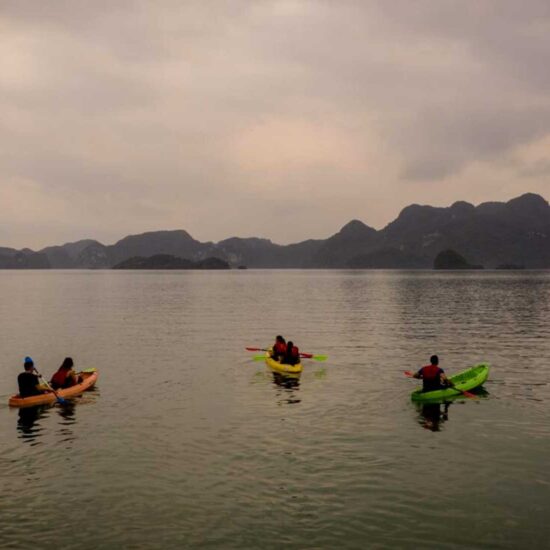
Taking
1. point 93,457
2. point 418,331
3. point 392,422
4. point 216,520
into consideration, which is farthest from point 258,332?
point 216,520

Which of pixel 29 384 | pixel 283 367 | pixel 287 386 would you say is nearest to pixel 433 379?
pixel 287 386

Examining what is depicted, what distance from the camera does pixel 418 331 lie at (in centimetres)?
6206

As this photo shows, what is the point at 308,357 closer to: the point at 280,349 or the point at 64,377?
the point at 280,349

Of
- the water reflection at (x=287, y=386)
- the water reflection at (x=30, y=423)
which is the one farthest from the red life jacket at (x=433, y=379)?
the water reflection at (x=30, y=423)

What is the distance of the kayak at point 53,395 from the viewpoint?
95.3ft

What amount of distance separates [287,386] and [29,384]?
47.0 ft

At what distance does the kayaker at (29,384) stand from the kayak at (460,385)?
63.2ft

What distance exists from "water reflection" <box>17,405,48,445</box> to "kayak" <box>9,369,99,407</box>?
0.30 meters

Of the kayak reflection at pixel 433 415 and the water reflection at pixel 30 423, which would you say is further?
the kayak reflection at pixel 433 415

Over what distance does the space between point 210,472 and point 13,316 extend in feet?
244

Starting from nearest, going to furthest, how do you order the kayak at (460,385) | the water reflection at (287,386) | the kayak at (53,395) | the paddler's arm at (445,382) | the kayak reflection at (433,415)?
the kayak reflection at (433,415), the kayak at (53,395), the kayak at (460,385), the paddler's arm at (445,382), the water reflection at (287,386)

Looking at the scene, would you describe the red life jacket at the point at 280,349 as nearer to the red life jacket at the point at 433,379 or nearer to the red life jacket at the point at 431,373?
the red life jacket at the point at 431,373

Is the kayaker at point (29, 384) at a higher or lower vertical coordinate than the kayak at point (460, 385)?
higher

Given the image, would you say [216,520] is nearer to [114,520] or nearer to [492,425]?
[114,520]
